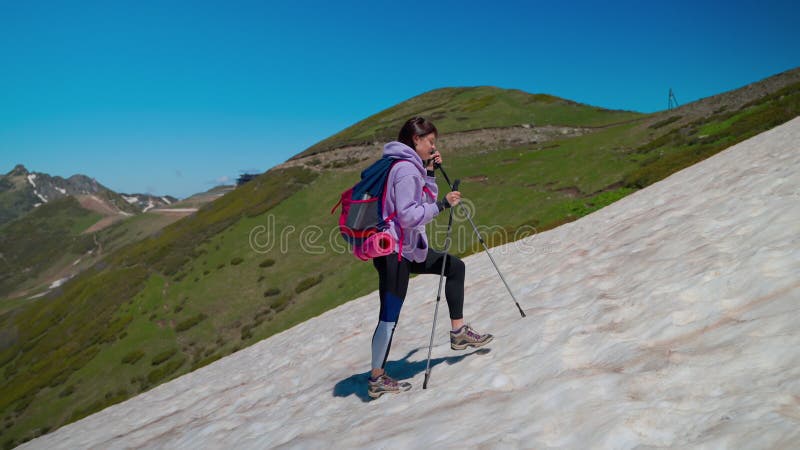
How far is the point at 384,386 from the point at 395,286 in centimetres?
168

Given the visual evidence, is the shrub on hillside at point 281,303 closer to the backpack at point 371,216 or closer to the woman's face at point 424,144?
the backpack at point 371,216

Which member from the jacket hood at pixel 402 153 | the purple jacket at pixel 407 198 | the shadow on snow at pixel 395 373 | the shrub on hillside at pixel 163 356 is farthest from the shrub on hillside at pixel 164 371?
the jacket hood at pixel 402 153

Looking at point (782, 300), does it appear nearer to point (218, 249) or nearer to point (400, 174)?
point (400, 174)

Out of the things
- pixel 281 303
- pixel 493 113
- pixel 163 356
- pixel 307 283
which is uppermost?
pixel 493 113

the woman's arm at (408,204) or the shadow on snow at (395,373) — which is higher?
the woman's arm at (408,204)

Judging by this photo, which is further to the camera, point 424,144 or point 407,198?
point 424,144

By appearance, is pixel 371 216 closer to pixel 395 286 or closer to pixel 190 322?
pixel 395 286

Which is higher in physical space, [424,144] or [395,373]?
[424,144]

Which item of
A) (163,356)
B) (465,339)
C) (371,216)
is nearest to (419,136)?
(371,216)

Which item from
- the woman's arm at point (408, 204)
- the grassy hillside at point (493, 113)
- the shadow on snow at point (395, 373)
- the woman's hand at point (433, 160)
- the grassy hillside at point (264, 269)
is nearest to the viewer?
the woman's arm at point (408, 204)

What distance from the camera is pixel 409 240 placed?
21.6ft

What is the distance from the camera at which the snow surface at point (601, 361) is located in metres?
4.02

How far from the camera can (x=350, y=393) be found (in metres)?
8.36

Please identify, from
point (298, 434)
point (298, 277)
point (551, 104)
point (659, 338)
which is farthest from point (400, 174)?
point (551, 104)
